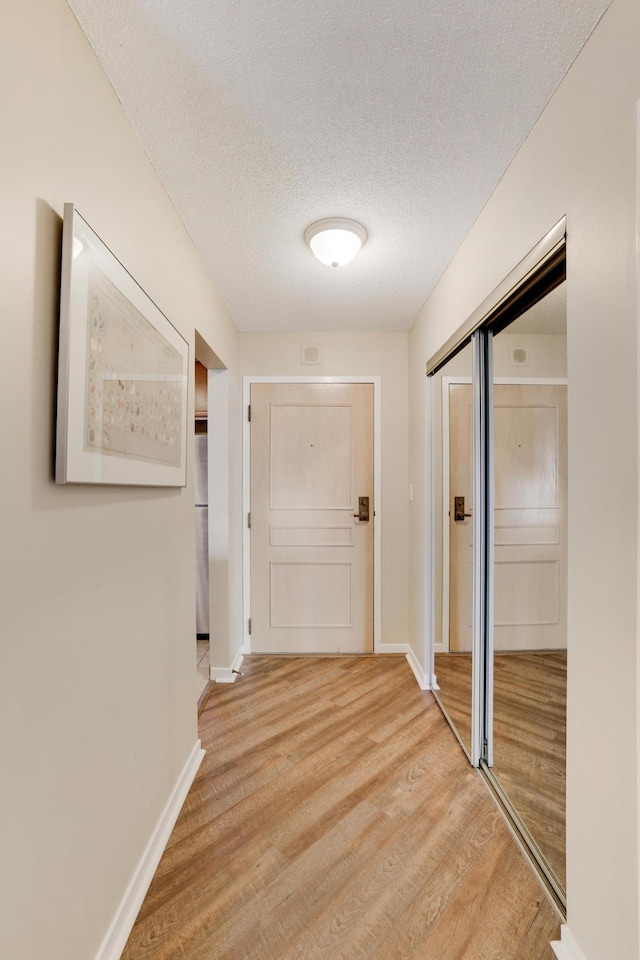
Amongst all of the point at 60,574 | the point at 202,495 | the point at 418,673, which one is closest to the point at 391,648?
the point at 418,673

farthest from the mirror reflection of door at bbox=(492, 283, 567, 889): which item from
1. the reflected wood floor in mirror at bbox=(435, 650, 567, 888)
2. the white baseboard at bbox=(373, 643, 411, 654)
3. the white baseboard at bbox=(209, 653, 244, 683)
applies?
the white baseboard at bbox=(209, 653, 244, 683)

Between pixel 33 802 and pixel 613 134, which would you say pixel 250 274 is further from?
pixel 33 802

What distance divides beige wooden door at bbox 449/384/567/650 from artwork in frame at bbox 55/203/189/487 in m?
1.30

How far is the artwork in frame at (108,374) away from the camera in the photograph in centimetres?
105

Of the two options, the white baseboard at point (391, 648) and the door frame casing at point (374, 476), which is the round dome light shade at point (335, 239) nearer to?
the door frame casing at point (374, 476)

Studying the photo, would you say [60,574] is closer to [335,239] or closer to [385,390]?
[335,239]

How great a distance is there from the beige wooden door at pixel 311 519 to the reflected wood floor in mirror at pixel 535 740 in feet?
5.49

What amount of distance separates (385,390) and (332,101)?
7.44ft

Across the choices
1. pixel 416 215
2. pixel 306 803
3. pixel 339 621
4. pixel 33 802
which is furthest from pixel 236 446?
pixel 33 802

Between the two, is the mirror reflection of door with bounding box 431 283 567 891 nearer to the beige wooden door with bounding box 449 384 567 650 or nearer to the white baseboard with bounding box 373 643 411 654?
the beige wooden door with bounding box 449 384 567 650

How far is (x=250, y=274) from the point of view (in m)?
2.56

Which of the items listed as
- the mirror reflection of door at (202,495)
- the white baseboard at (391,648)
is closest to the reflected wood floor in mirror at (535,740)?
the white baseboard at (391,648)

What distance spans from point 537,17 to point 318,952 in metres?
2.49

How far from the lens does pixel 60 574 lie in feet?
3.51
